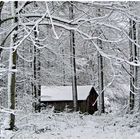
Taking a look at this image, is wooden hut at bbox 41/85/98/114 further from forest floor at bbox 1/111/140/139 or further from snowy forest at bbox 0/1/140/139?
forest floor at bbox 1/111/140/139

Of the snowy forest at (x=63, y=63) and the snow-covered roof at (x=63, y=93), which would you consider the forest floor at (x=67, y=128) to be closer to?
the snowy forest at (x=63, y=63)

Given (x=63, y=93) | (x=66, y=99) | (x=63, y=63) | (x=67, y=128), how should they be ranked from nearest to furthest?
(x=67, y=128) < (x=63, y=63) < (x=66, y=99) < (x=63, y=93)

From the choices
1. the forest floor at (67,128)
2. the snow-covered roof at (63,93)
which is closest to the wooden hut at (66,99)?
the snow-covered roof at (63,93)

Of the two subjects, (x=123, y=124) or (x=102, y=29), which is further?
(x=123, y=124)

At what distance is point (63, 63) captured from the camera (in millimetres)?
15500

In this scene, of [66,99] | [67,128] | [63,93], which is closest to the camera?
[67,128]

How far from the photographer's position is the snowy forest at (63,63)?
7398 millimetres

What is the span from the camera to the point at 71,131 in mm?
14273

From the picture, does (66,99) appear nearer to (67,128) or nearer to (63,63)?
(63,63)

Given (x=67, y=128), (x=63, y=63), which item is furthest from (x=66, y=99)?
(x=67, y=128)

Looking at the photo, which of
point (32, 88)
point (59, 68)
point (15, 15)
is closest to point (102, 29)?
point (15, 15)

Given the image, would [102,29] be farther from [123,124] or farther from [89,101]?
[89,101]

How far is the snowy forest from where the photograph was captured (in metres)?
7.40

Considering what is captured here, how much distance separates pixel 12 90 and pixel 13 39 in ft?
4.61
